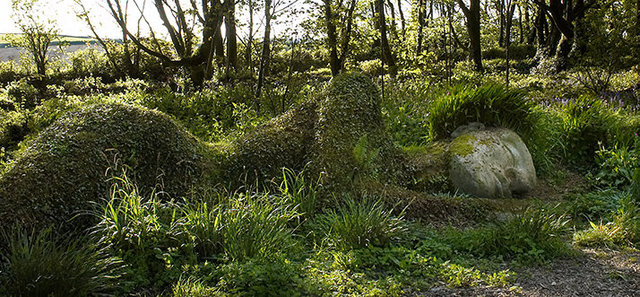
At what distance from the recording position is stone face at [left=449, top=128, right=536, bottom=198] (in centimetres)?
595

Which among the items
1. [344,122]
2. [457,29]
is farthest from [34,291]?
[457,29]

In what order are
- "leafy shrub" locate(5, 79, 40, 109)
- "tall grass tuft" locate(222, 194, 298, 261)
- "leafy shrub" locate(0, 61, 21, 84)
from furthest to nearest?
"leafy shrub" locate(0, 61, 21, 84), "leafy shrub" locate(5, 79, 40, 109), "tall grass tuft" locate(222, 194, 298, 261)

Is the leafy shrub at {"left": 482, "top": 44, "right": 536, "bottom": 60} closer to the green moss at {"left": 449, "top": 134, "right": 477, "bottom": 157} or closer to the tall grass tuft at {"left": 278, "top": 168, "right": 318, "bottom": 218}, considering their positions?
the green moss at {"left": 449, "top": 134, "right": 477, "bottom": 157}

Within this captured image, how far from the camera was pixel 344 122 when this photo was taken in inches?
218

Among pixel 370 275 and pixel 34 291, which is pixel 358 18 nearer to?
pixel 370 275

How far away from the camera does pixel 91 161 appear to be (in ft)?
13.8

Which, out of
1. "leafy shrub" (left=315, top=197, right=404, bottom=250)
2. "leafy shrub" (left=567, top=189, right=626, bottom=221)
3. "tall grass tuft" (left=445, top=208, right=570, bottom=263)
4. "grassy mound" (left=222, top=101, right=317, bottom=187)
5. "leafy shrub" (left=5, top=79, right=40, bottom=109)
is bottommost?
"leafy shrub" (left=567, top=189, right=626, bottom=221)

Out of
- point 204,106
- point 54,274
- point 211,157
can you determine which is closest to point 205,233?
point 54,274

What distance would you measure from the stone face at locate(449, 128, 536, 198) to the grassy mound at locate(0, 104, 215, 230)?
316cm

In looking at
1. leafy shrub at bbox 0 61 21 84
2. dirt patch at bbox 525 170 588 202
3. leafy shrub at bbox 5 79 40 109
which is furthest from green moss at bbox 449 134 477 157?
leafy shrub at bbox 0 61 21 84

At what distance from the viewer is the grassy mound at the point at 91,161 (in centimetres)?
372

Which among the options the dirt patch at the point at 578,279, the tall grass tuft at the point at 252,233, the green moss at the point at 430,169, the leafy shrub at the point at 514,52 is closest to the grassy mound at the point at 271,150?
the tall grass tuft at the point at 252,233

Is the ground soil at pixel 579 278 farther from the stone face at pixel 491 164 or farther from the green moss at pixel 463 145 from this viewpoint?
the green moss at pixel 463 145

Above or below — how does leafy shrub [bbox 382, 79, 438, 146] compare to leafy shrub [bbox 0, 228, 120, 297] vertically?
above
